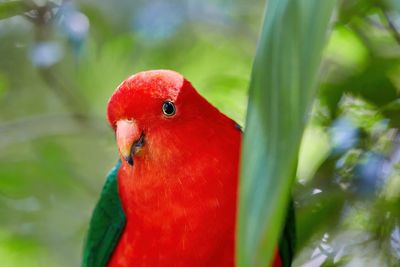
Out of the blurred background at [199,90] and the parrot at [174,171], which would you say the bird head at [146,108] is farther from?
the blurred background at [199,90]

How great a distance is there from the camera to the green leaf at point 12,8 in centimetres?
149

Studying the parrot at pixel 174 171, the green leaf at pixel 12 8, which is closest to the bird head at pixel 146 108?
the parrot at pixel 174 171

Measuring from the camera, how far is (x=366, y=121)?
116 centimetres

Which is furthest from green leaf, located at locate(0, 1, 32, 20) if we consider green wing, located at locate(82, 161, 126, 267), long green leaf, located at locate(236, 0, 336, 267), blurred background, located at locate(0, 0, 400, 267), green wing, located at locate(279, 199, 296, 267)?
long green leaf, located at locate(236, 0, 336, 267)

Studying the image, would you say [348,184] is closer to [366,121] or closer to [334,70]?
[366,121]

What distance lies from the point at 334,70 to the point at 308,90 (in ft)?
2.71

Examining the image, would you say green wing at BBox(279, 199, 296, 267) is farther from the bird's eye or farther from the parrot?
the bird's eye

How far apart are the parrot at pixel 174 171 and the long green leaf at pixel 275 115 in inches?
20.2

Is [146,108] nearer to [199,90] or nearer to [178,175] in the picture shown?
[178,175]

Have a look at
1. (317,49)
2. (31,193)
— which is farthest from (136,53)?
(317,49)

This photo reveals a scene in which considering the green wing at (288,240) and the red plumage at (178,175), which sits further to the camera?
the green wing at (288,240)

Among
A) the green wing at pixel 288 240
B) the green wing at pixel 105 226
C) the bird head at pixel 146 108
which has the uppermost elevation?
the bird head at pixel 146 108

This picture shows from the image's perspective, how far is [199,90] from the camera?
1999 millimetres

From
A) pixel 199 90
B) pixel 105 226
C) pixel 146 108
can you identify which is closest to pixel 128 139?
pixel 146 108
